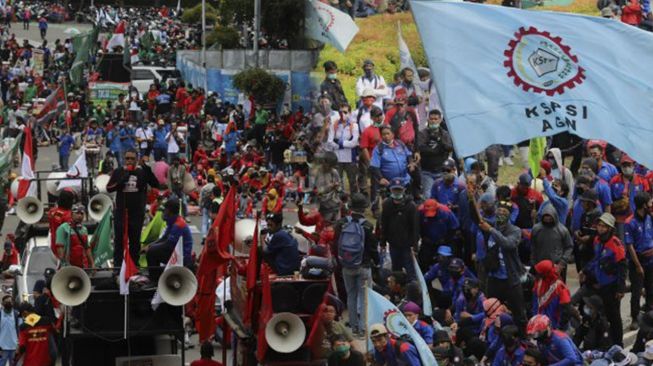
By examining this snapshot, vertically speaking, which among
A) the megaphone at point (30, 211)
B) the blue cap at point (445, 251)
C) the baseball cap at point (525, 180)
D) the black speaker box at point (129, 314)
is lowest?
the megaphone at point (30, 211)

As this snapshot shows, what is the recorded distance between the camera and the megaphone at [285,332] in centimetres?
1622

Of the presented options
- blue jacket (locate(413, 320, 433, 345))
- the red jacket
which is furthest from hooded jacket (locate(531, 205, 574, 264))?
the red jacket

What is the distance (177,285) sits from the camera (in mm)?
16875

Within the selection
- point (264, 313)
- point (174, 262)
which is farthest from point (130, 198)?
point (264, 313)

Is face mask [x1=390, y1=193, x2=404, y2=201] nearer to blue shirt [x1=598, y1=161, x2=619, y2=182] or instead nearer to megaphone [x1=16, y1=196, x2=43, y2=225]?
blue shirt [x1=598, y1=161, x2=619, y2=182]

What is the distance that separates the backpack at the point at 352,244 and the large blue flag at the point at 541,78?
17.7 feet

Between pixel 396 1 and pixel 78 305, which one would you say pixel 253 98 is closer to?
pixel 396 1

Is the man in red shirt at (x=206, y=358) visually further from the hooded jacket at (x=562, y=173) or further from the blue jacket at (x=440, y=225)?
the hooded jacket at (x=562, y=173)

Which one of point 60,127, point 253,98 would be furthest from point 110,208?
point 60,127

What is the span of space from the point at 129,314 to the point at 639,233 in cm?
561

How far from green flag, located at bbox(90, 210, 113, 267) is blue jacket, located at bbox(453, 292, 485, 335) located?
13.7ft

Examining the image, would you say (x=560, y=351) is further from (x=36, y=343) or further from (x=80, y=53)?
(x=80, y=53)

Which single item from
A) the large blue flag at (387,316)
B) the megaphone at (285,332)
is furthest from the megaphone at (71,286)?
the large blue flag at (387,316)

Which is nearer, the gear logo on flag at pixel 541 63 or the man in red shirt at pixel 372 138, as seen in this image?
the gear logo on flag at pixel 541 63
